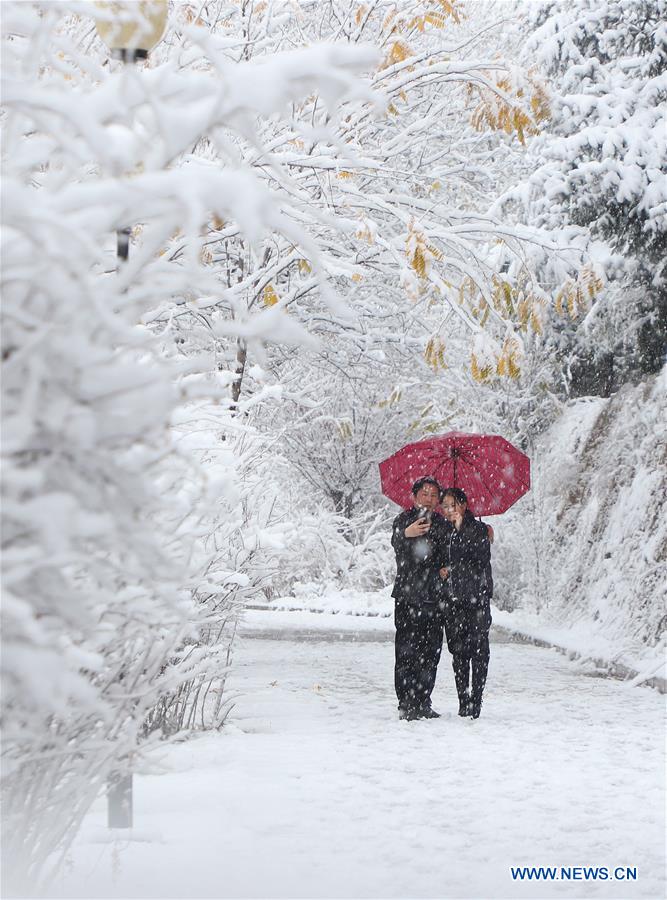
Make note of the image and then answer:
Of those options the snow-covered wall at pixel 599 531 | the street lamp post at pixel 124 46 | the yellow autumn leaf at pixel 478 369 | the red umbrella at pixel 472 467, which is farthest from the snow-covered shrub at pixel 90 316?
the snow-covered wall at pixel 599 531

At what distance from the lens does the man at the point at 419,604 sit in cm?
877

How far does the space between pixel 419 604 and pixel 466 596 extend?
0.34 meters

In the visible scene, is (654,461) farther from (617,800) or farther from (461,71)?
(617,800)

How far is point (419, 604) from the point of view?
8773 mm

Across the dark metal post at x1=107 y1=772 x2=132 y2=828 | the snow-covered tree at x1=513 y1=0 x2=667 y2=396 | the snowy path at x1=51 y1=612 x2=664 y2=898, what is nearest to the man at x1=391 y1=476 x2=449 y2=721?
the snowy path at x1=51 y1=612 x2=664 y2=898

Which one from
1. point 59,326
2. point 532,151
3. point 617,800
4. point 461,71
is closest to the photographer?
point 59,326

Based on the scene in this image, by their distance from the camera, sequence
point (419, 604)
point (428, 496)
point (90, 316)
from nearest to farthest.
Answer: point (90, 316), point (419, 604), point (428, 496)

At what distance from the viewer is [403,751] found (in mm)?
7344

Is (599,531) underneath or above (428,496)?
underneath

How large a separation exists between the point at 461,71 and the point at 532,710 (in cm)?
469

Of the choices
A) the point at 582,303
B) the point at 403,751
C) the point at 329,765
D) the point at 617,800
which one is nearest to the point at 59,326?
the point at 617,800

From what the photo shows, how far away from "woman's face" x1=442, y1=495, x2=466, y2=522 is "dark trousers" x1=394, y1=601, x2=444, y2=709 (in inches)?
25.0

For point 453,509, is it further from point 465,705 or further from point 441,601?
point 465,705

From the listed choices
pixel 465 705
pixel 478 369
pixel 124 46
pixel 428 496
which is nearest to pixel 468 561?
pixel 428 496
